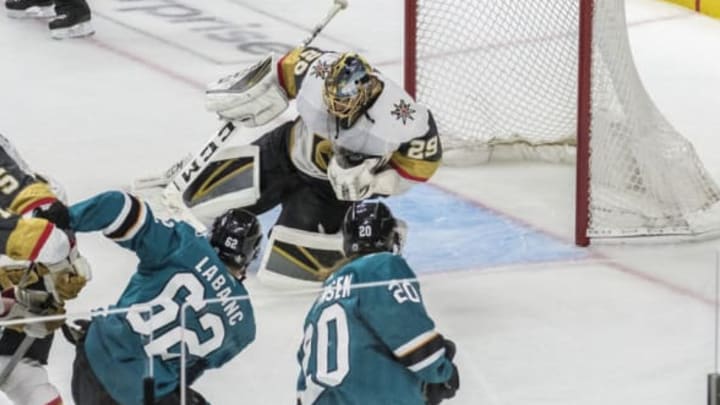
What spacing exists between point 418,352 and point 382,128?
141cm

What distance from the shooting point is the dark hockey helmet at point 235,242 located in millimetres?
3480

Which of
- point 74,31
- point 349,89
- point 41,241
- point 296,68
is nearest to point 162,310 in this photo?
point 41,241

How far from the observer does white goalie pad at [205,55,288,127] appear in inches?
180

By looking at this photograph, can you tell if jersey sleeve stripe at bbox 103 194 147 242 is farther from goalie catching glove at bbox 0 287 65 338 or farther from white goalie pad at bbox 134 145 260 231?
white goalie pad at bbox 134 145 260 231

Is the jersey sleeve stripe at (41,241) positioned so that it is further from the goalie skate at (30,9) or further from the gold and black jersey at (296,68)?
the goalie skate at (30,9)

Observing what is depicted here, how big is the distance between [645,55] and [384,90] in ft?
8.12

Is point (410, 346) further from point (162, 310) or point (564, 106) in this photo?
point (564, 106)

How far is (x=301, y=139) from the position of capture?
15.0ft

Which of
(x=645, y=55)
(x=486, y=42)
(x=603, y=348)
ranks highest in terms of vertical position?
(x=603, y=348)

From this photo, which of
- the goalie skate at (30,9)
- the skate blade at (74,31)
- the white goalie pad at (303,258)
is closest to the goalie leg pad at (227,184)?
the white goalie pad at (303,258)

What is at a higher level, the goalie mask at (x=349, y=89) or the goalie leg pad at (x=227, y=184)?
the goalie mask at (x=349, y=89)

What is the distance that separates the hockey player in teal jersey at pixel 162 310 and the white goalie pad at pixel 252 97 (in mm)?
1036

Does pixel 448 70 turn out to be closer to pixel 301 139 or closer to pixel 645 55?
pixel 301 139

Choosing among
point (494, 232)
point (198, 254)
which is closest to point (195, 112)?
point (494, 232)
